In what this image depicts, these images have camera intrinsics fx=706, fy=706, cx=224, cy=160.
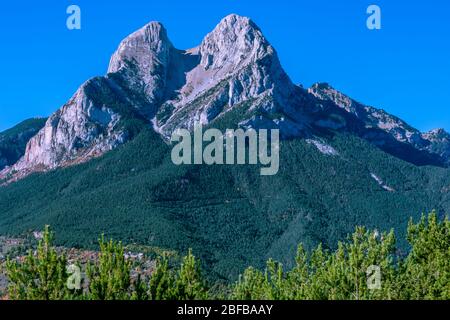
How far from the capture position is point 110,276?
59.1 m

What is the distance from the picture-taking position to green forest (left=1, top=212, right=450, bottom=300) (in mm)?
57000

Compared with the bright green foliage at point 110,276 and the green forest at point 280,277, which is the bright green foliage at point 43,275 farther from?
the bright green foliage at point 110,276

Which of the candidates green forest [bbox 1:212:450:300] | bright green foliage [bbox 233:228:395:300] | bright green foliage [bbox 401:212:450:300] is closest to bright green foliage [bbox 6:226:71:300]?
green forest [bbox 1:212:450:300]

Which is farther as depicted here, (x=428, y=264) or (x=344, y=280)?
(x=428, y=264)

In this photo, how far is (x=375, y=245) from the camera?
257ft

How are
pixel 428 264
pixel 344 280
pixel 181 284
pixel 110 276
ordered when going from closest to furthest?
pixel 110 276
pixel 181 284
pixel 344 280
pixel 428 264

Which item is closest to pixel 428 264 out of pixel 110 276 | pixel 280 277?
pixel 280 277

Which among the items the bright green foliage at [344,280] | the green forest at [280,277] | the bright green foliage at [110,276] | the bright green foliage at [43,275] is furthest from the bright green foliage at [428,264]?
the bright green foliage at [43,275]

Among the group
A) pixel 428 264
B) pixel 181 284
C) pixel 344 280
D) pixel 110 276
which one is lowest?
pixel 181 284

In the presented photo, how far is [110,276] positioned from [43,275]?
554 centimetres

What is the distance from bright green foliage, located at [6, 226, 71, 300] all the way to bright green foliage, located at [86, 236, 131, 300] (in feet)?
9.29

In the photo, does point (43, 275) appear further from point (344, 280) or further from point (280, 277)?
point (344, 280)

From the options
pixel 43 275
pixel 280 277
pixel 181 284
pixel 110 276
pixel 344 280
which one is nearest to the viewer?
pixel 43 275
